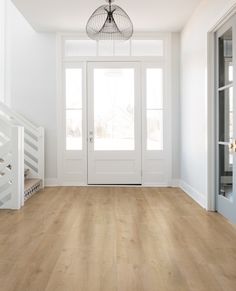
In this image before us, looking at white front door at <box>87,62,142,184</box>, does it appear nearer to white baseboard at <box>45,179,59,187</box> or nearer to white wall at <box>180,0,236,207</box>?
white baseboard at <box>45,179,59,187</box>

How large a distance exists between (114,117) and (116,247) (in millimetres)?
3706

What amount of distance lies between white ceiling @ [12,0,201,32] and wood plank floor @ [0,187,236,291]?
2.75 m

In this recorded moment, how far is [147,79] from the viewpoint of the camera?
634 cm

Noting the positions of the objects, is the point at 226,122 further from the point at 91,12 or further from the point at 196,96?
the point at 91,12

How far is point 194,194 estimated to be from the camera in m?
5.05

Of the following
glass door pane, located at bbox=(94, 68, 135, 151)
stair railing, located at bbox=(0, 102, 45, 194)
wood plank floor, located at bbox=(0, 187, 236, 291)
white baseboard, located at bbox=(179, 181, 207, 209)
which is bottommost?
wood plank floor, located at bbox=(0, 187, 236, 291)

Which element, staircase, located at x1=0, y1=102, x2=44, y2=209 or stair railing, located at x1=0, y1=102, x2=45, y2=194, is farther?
stair railing, located at x1=0, y1=102, x2=45, y2=194

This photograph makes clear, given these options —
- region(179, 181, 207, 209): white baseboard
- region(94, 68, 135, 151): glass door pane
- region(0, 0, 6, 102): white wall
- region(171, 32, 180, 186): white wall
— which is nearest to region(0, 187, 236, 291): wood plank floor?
region(179, 181, 207, 209): white baseboard

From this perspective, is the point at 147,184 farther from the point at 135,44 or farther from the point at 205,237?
the point at 205,237

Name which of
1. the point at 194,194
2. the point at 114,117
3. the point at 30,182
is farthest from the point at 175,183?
the point at 30,182

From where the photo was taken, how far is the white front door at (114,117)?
6324mm

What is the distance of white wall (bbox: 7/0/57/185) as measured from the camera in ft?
20.6

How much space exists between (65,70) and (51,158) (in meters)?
1.61

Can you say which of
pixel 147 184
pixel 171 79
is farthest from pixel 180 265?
pixel 171 79
